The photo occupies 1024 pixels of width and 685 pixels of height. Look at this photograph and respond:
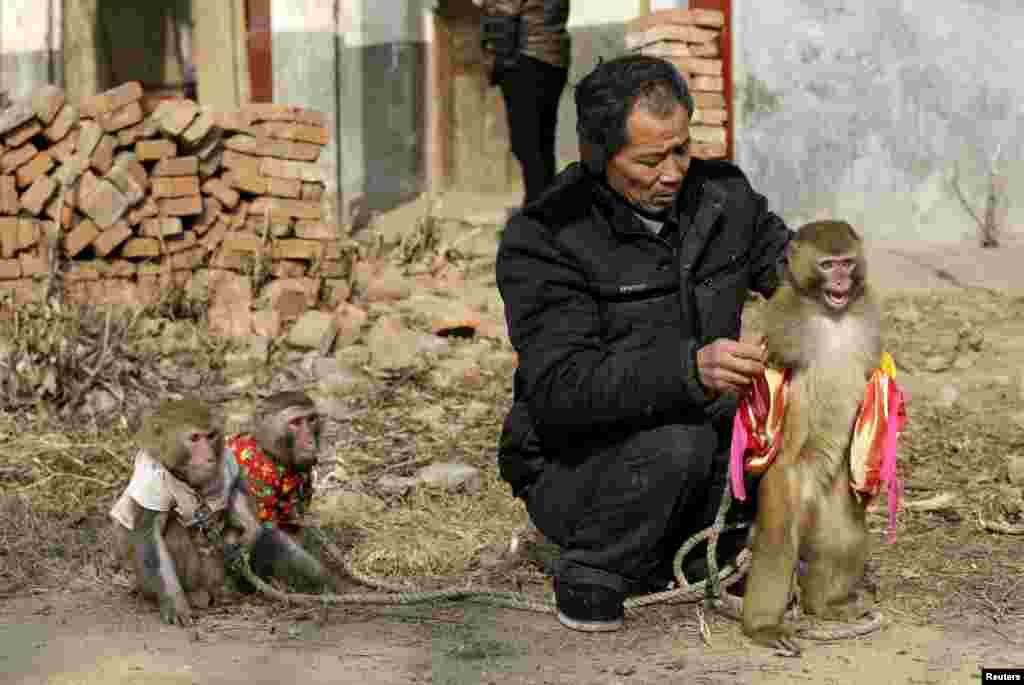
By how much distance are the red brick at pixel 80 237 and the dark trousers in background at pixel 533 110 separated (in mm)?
2354

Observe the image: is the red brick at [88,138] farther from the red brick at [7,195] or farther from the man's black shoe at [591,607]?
the man's black shoe at [591,607]

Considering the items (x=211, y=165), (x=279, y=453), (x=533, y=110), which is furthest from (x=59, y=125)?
(x=279, y=453)

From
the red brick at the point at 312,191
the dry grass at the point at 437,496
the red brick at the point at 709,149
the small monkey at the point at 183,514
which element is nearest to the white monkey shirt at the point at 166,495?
the small monkey at the point at 183,514

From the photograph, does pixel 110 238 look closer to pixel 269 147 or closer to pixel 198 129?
pixel 198 129

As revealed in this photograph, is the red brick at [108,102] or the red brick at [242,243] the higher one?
the red brick at [108,102]

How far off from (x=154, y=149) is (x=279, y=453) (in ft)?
13.8

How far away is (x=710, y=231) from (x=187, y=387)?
12.7ft

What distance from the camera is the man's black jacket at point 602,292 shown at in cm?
432

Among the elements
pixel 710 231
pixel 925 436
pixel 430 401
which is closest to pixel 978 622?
pixel 710 231

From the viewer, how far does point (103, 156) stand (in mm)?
8664

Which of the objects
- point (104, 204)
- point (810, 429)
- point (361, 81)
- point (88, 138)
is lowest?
point (810, 429)

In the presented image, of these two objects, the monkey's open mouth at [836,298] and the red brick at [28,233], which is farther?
the red brick at [28,233]

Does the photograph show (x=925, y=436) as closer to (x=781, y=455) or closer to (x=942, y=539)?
(x=942, y=539)

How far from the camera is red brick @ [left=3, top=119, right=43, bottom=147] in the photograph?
8.47 m
